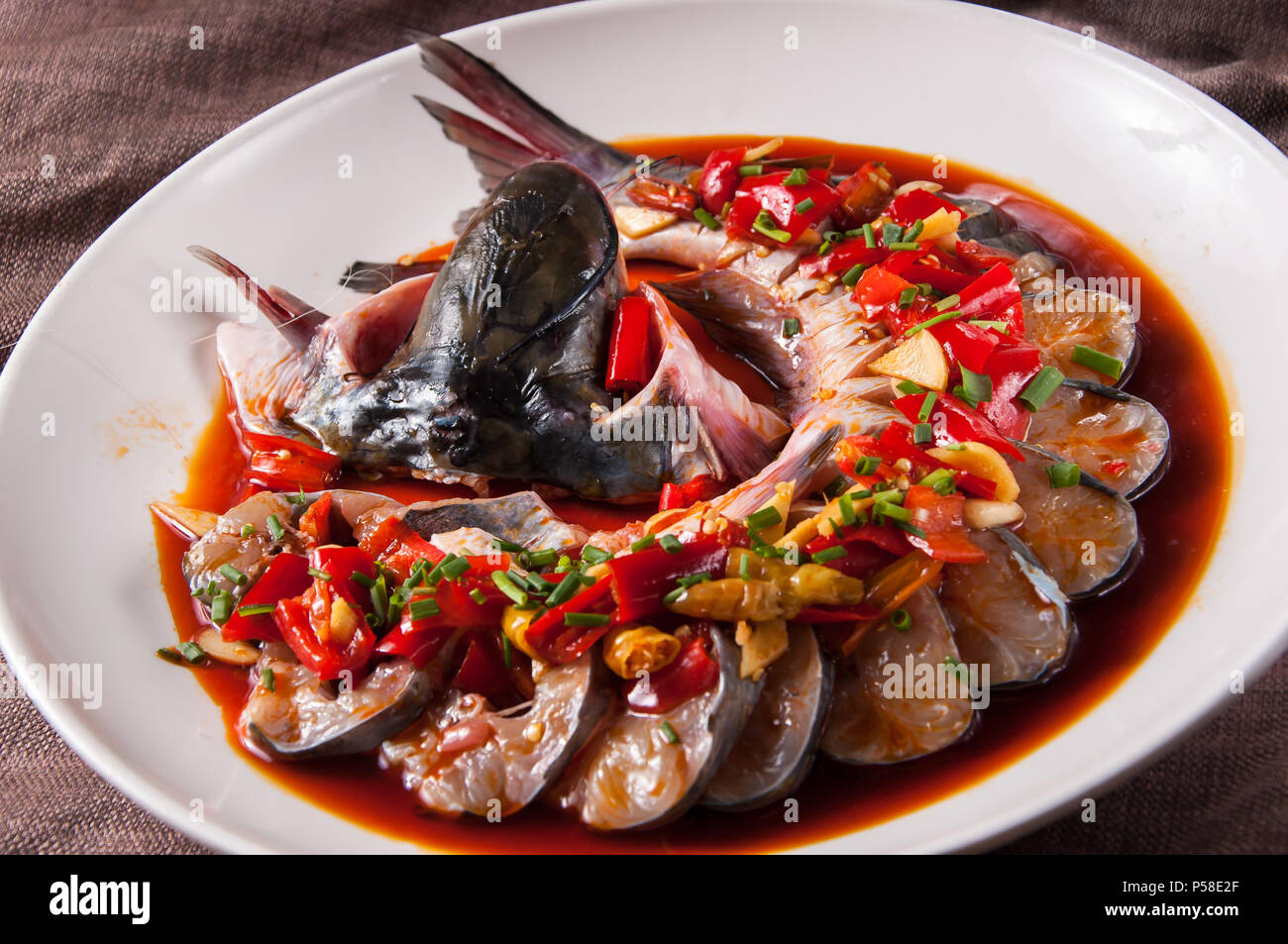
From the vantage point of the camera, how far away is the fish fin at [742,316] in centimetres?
502

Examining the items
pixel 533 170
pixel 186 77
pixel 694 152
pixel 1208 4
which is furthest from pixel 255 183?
pixel 1208 4

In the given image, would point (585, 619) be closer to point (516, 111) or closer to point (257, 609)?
point (257, 609)

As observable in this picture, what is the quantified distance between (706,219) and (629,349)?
1082 mm

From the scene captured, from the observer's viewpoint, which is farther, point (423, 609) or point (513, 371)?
point (513, 371)

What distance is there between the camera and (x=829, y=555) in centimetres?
346

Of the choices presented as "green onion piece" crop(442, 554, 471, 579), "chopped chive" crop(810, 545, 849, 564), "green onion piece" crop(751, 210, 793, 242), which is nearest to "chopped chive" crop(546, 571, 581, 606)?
"green onion piece" crop(442, 554, 471, 579)

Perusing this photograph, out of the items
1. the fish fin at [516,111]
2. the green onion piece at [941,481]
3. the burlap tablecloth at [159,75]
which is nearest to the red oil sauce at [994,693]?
the green onion piece at [941,481]

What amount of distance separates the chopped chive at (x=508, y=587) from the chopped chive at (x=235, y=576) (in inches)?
39.1

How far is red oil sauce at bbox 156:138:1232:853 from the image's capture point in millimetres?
3438

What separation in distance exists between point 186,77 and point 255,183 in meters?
1.31

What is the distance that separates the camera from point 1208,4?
20.6ft

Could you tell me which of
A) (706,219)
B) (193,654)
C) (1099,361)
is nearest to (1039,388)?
(1099,361)

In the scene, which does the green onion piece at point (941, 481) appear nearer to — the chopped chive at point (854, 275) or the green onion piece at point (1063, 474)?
the green onion piece at point (1063, 474)
